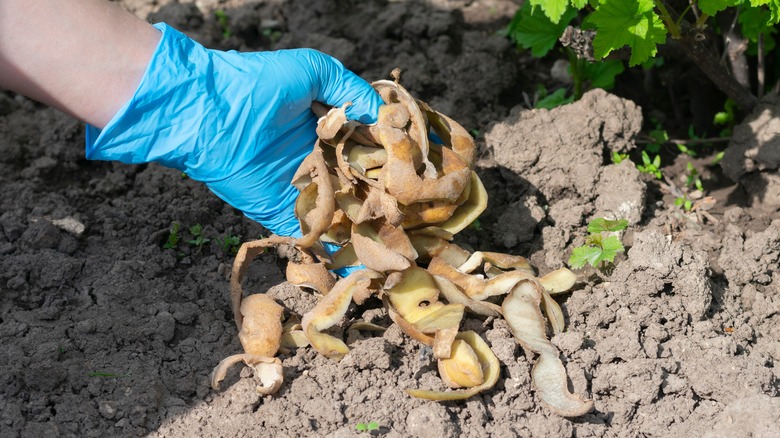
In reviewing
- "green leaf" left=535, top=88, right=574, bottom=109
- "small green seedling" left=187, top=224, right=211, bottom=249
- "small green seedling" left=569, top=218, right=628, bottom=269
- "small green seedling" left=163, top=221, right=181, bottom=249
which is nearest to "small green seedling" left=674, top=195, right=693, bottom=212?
"small green seedling" left=569, top=218, right=628, bottom=269

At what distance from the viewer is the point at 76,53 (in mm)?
2840

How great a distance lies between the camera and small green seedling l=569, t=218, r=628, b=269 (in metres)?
2.90

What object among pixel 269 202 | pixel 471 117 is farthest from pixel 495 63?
pixel 269 202

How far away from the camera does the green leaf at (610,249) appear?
2887 mm

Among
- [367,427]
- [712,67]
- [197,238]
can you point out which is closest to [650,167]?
[712,67]

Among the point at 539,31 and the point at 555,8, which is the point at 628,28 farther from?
the point at 539,31

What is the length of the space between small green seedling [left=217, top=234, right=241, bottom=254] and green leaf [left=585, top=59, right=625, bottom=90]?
65.5 inches

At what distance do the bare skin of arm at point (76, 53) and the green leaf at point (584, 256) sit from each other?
1.61 meters

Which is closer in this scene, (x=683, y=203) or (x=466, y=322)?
(x=466, y=322)

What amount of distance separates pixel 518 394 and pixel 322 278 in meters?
0.75

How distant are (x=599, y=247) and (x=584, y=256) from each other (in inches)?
3.0

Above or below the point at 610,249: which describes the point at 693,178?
below

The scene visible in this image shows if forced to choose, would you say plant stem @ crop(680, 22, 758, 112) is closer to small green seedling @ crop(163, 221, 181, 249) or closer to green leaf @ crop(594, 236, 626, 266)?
green leaf @ crop(594, 236, 626, 266)

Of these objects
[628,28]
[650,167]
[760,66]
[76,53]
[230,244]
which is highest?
[628,28]
